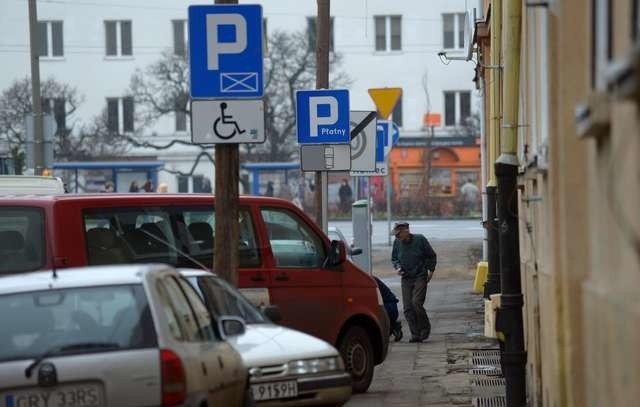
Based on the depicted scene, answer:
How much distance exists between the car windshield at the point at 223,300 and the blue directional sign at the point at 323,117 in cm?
684

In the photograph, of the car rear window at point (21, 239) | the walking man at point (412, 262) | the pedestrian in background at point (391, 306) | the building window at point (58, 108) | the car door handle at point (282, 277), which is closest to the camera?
the car rear window at point (21, 239)

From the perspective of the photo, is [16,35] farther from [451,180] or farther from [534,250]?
[534,250]

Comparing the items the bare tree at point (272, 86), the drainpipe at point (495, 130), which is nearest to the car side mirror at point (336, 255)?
the drainpipe at point (495, 130)

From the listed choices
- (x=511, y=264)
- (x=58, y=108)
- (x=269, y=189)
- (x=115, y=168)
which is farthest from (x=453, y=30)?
(x=511, y=264)

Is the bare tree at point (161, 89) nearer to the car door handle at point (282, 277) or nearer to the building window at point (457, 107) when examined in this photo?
the building window at point (457, 107)

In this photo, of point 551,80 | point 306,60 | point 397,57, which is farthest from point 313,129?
point 397,57

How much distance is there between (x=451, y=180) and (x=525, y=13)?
48760 mm

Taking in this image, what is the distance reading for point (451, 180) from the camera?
61625 millimetres

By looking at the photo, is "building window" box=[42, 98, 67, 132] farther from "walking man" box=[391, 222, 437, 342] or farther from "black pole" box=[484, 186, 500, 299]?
"black pole" box=[484, 186, 500, 299]

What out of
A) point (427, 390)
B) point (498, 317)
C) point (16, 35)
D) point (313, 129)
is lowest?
point (427, 390)

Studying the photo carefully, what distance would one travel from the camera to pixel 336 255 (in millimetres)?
14953

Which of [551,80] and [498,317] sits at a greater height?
[551,80]

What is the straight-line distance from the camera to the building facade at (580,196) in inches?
251

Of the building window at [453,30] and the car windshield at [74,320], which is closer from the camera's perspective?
the car windshield at [74,320]
